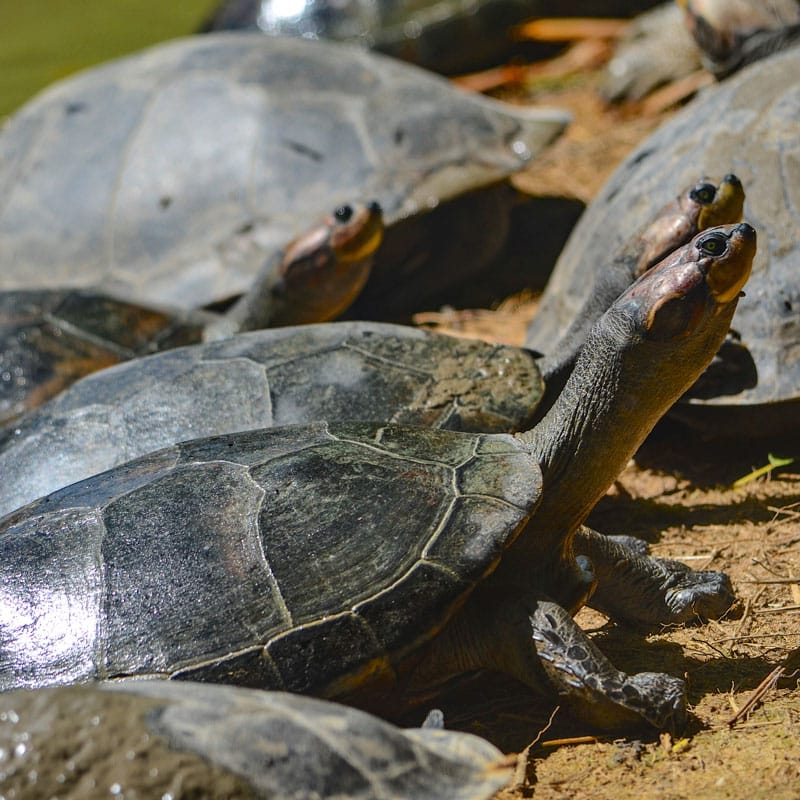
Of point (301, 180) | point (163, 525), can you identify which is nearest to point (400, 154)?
point (301, 180)

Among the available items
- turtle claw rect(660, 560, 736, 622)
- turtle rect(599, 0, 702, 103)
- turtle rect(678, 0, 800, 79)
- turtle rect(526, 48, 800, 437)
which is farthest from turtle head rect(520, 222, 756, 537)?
turtle rect(599, 0, 702, 103)

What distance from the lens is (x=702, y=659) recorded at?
119 inches

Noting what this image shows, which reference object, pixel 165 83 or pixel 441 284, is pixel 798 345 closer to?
pixel 441 284

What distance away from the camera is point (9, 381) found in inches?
182

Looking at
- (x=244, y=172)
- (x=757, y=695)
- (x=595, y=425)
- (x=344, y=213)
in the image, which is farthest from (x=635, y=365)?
(x=244, y=172)

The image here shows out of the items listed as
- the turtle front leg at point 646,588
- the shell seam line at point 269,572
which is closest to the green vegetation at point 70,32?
the shell seam line at point 269,572

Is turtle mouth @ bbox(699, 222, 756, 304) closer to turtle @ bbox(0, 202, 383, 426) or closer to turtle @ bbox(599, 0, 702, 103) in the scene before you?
turtle @ bbox(0, 202, 383, 426)

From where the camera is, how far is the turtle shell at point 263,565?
2564 mm

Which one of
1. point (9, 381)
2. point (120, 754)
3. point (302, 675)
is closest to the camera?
point (120, 754)

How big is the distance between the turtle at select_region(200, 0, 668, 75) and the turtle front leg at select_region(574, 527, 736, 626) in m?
7.90

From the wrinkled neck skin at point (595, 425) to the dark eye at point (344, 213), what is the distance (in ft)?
6.86

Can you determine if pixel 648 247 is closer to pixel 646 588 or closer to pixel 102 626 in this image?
pixel 646 588

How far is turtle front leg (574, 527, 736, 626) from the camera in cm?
316

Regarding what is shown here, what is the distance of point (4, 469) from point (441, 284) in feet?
10.7
